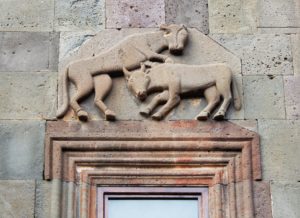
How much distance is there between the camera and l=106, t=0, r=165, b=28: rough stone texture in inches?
310

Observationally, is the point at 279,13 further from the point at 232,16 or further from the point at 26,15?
the point at 26,15

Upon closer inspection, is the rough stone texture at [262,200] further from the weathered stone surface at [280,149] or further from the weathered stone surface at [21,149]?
the weathered stone surface at [21,149]

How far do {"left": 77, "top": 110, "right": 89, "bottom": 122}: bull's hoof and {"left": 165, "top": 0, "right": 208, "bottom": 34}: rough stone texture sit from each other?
1.03 meters

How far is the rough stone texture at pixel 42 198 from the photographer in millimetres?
7152

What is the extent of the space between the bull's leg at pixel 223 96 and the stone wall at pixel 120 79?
0.10 meters

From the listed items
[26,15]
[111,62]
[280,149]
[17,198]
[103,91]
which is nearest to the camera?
[17,198]

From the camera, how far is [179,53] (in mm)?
7738

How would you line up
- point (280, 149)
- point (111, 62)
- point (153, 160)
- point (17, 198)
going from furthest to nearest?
point (111, 62) → point (280, 149) → point (153, 160) → point (17, 198)

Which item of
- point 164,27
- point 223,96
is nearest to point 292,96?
point 223,96

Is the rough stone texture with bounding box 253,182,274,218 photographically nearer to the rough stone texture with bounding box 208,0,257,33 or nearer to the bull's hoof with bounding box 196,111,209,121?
the bull's hoof with bounding box 196,111,209,121

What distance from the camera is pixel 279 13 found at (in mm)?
7949

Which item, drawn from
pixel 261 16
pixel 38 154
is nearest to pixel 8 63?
pixel 38 154

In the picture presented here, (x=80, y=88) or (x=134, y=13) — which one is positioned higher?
(x=134, y=13)

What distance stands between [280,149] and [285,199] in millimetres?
397
